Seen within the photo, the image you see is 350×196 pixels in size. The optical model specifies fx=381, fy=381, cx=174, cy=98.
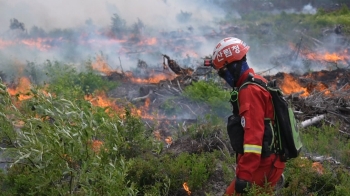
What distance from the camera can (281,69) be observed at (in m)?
14.9

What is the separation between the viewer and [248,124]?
3.46 meters

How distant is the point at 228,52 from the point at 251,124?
81cm

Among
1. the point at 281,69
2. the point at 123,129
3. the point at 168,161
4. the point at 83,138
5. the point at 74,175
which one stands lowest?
the point at 281,69

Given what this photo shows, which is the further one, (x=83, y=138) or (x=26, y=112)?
(x=26, y=112)

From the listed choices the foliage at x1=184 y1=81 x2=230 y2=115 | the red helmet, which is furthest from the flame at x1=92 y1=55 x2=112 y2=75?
the red helmet

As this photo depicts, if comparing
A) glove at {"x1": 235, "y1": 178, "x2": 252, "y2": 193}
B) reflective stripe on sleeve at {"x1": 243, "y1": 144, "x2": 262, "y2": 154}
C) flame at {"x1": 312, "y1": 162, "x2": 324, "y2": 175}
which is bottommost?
flame at {"x1": 312, "y1": 162, "x2": 324, "y2": 175}

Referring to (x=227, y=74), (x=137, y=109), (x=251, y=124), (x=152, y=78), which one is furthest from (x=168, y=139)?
(x=152, y=78)

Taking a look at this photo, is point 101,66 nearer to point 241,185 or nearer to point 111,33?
point 111,33

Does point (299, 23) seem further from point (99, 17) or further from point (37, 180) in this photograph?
point (37, 180)

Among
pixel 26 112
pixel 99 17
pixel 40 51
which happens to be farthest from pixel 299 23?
pixel 26 112

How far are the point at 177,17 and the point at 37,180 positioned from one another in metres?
17.1

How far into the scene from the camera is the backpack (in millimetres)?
3650

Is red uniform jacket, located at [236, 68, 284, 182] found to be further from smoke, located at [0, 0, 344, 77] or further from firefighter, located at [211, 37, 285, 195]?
smoke, located at [0, 0, 344, 77]

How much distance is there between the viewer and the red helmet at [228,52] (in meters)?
3.83
